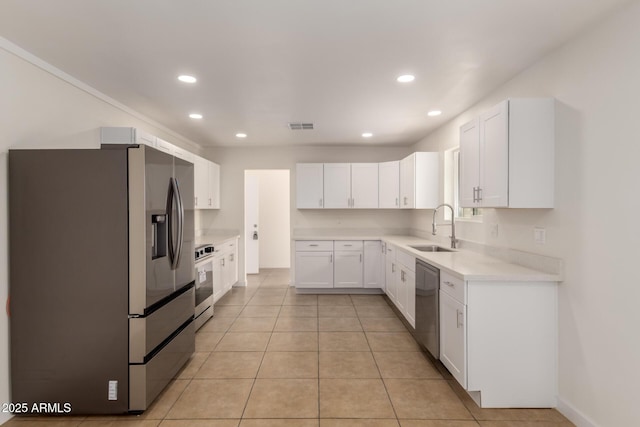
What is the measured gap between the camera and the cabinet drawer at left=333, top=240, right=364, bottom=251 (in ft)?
18.7

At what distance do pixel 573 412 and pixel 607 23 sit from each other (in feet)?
8.02

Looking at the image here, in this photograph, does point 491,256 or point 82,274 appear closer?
point 82,274

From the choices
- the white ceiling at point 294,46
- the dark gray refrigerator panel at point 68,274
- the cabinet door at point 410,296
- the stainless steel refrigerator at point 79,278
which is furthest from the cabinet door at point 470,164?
the dark gray refrigerator panel at point 68,274

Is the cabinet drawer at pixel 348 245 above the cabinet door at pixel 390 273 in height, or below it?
above

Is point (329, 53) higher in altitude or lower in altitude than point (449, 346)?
higher

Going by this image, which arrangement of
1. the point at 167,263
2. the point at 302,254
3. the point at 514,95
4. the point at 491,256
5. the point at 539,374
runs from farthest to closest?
the point at 302,254 < the point at 491,256 < the point at 514,95 < the point at 167,263 < the point at 539,374

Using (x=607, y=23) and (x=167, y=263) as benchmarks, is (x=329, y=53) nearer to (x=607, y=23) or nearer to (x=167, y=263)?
(x=607, y=23)

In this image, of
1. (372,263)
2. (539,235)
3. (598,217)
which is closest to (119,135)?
(539,235)

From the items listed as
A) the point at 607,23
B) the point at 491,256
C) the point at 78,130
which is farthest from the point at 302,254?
the point at 607,23

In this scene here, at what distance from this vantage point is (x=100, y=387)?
92.1 inches

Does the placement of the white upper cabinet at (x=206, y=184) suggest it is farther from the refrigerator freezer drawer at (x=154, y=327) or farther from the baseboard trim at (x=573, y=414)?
the baseboard trim at (x=573, y=414)

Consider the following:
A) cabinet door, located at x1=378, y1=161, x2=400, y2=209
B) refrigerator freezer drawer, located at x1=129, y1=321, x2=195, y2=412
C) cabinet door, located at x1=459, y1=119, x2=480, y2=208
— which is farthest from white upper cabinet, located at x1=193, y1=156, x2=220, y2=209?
cabinet door, located at x1=459, y1=119, x2=480, y2=208

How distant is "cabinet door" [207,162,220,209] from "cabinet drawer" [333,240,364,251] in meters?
2.13

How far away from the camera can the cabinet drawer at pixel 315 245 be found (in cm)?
571
